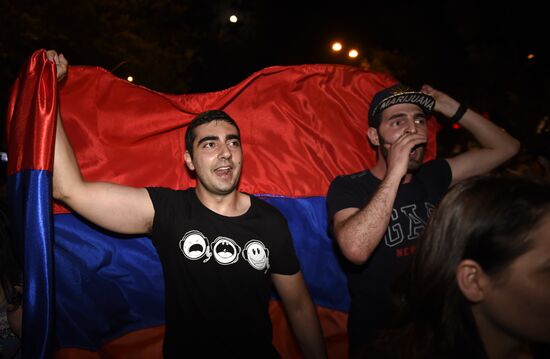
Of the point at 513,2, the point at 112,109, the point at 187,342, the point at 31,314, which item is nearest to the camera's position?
the point at 31,314

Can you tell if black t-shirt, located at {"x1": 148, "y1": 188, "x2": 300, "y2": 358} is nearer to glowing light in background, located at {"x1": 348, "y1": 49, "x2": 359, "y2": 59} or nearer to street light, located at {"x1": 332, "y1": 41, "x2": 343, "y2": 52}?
glowing light in background, located at {"x1": 348, "y1": 49, "x2": 359, "y2": 59}

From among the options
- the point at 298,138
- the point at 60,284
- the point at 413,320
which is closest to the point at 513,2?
the point at 298,138

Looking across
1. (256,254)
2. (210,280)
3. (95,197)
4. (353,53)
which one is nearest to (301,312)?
(256,254)

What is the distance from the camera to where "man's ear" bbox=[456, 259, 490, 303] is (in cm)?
140

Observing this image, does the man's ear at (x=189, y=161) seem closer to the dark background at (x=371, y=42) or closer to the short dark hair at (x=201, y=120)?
the short dark hair at (x=201, y=120)

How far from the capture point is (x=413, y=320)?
152cm

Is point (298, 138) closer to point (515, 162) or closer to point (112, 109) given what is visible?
point (112, 109)

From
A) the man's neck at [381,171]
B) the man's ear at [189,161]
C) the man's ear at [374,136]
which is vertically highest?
the man's ear at [374,136]

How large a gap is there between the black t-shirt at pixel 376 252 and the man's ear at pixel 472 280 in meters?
0.90

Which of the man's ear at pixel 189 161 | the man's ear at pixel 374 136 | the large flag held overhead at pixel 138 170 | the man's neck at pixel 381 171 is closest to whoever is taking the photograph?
the large flag held overhead at pixel 138 170

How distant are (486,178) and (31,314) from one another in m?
2.29

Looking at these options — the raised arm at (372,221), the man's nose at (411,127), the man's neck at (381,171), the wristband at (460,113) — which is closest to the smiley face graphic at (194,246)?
the raised arm at (372,221)

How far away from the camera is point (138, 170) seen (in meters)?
2.72

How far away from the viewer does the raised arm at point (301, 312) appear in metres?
2.46
